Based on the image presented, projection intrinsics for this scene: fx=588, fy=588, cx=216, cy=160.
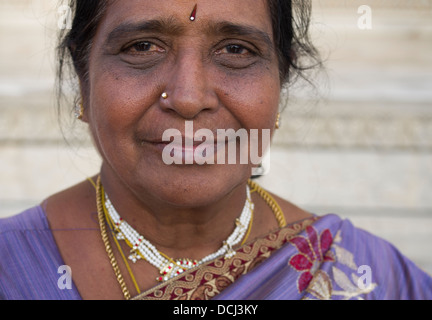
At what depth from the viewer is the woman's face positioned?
162cm

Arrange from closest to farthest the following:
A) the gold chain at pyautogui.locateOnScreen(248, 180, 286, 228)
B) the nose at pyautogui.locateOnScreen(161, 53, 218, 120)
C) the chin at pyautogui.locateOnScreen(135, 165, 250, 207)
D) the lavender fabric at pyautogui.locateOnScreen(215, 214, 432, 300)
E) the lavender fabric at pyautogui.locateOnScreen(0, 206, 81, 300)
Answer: the nose at pyautogui.locateOnScreen(161, 53, 218, 120), the chin at pyautogui.locateOnScreen(135, 165, 250, 207), the lavender fabric at pyautogui.locateOnScreen(0, 206, 81, 300), the lavender fabric at pyautogui.locateOnScreen(215, 214, 432, 300), the gold chain at pyautogui.locateOnScreen(248, 180, 286, 228)

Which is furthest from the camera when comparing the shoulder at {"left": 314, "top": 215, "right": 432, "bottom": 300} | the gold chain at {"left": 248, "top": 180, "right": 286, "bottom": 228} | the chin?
the gold chain at {"left": 248, "top": 180, "right": 286, "bottom": 228}

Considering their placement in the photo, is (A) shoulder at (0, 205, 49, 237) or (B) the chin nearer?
(B) the chin

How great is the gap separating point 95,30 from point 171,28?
297mm

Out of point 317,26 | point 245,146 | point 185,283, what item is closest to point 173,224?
point 185,283

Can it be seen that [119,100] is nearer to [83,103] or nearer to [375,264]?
[83,103]

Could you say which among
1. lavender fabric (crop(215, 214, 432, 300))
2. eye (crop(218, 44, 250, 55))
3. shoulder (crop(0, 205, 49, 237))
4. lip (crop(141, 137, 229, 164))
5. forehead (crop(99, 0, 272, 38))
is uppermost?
forehead (crop(99, 0, 272, 38))

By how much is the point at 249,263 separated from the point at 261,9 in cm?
81

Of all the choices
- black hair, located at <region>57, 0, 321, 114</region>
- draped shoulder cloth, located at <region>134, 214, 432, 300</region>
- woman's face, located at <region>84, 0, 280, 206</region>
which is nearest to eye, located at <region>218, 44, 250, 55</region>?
woman's face, located at <region>84, 0, 280, 206</region>

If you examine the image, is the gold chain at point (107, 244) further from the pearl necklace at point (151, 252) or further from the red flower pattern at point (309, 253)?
the red flower pattern at point (309, 253)

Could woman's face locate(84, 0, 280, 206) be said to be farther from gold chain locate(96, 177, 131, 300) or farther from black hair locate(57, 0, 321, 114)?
gold chain locate(96, 177, 131, 300)

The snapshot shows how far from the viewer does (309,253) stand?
6.54ft

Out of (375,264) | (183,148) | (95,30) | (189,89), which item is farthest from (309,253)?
(95,30)

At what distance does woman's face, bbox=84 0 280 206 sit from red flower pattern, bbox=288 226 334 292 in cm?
38
